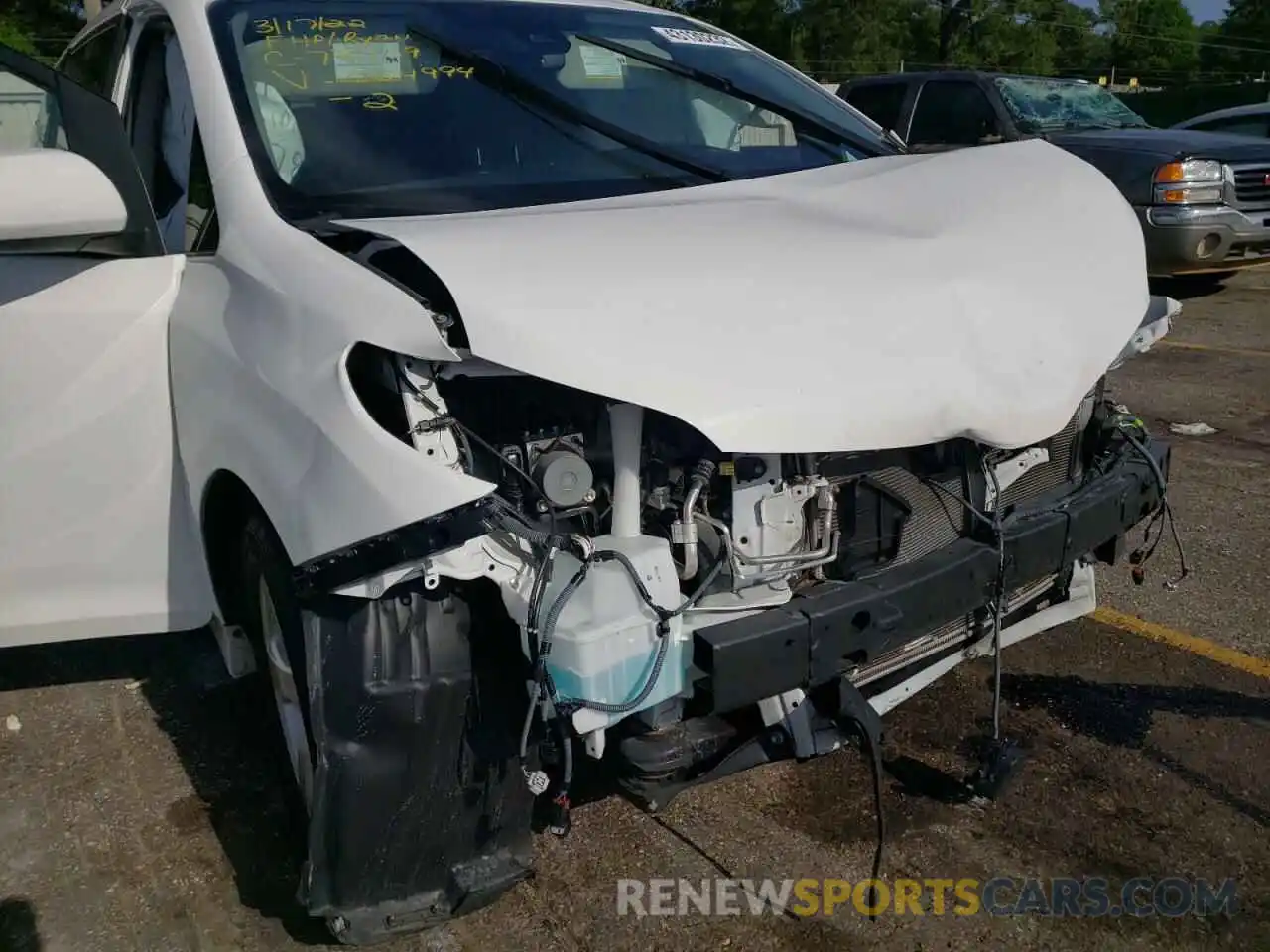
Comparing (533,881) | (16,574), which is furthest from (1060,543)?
(16,574)

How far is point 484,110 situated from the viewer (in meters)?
3.09

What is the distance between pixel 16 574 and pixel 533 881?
154 cm

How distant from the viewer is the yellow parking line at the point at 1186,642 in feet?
11.9

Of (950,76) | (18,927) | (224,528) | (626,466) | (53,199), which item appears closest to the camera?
(626,466)

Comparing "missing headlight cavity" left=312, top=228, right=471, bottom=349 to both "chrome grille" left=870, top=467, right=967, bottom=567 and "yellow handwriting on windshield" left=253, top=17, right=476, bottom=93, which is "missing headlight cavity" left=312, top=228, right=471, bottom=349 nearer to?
"yellow handwriting on windshield" left=253, top=17, right=476, bottom=93

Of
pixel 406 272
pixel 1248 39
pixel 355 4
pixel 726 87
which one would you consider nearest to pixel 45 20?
pixel 355 4

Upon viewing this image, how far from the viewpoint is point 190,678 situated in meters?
3.78

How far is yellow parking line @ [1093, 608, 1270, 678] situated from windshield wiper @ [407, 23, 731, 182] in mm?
2119

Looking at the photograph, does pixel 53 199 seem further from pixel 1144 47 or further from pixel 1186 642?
pixel 1144 47

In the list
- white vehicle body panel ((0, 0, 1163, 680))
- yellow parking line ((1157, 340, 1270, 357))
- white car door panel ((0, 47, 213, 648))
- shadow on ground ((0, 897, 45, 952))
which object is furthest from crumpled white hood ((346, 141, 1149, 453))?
yellow parking line ((1157, 340, 1270, 357))

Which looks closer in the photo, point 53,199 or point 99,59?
point 53,199

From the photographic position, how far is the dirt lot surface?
8.47 ft

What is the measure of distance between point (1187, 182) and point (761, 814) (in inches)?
302

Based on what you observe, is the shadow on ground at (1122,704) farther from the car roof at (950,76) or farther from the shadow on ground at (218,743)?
the car roof at (950,76)
